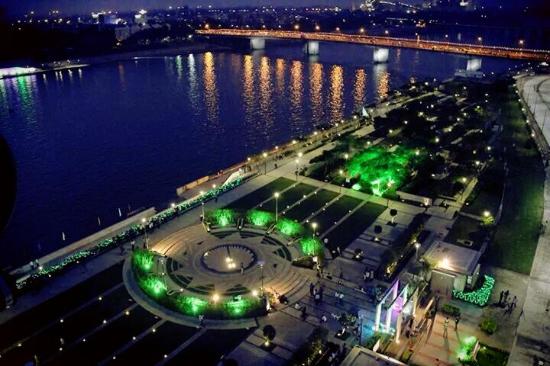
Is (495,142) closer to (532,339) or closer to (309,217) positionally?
(309,217)

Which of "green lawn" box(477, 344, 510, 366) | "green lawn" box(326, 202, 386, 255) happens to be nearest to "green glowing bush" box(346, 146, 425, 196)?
"green lawn" box(326, 202, 386, 255)

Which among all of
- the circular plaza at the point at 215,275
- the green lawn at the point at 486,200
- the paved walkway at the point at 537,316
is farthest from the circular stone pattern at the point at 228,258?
the green lawn at the point at 486,200

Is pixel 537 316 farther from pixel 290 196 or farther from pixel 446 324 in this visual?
pixel 290 196

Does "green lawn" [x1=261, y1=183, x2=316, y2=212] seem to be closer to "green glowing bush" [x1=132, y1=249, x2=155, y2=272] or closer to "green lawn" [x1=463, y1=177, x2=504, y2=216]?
"green glowing bush" [x1=132, y1=249, x2=155, y2=272]

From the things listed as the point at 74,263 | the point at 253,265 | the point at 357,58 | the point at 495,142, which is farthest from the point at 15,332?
the point at 357,58

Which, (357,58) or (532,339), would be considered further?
(357,58)

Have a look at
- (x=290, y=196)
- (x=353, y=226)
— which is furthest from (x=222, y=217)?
(x=353, y=226)
